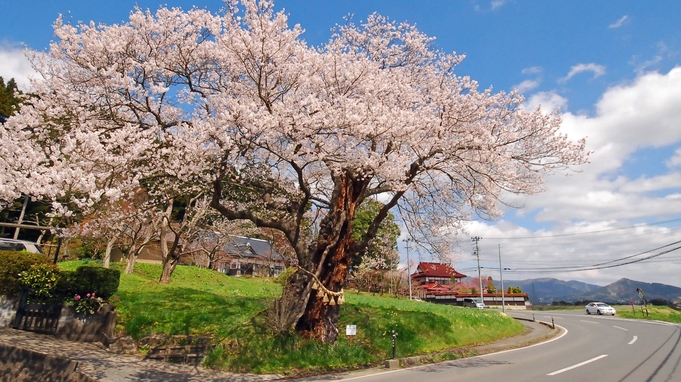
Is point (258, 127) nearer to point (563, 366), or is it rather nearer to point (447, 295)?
point (563, 366)

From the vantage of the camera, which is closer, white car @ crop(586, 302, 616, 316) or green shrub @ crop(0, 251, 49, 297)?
green shrub @ crop(0, 251, 49, 297)

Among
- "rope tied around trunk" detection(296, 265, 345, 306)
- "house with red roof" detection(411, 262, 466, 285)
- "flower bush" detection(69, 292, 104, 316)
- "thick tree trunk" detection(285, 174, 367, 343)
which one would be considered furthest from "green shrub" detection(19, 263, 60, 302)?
"house with red roof" detection(411, 262, 466, 285)

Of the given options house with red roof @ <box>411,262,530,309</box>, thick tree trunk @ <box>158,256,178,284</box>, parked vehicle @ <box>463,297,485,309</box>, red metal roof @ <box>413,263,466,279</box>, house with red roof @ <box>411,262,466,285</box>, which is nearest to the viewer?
thick tree trunk @ <box>158,256,178,284</box>

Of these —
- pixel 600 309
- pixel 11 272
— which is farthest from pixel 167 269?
pixel 600 309

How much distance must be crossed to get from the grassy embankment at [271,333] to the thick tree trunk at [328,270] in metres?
0.53

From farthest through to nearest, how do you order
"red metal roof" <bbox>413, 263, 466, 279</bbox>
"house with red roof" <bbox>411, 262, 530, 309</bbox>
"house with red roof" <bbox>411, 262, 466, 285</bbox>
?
"red metal roof" <bbox>413, 263, 466, 279</bbox> → "house with red roof" <bbox>411, 262, 466, 285</bbox> → "house with red roof" <bbox>411, 262, 530, 309</bbox>

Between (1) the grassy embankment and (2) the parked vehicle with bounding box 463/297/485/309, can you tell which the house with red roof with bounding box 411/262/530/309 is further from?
(1) the grassy embankment

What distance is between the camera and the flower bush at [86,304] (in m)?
11.5

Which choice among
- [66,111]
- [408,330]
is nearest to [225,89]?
[66,111]

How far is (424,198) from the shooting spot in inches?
570

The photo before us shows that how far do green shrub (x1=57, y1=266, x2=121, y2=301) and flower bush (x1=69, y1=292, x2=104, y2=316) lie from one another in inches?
6.0

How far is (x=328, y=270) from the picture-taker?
11648mm

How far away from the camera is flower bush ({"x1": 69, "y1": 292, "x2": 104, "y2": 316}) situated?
1148 cm

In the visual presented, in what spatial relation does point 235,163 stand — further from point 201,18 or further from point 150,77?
point 201,18
